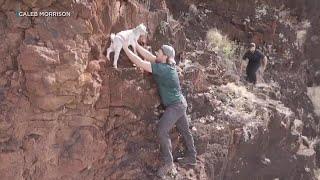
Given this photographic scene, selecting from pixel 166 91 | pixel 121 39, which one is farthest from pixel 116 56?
pixel 166 91

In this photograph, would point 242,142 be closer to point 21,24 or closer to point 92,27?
point 92,27

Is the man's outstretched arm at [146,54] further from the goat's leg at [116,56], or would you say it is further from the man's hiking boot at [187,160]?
the man's hiking boot at [187,160]

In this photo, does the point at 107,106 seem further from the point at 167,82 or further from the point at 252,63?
the point at 252,63

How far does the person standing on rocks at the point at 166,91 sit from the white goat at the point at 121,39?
10 centimetres

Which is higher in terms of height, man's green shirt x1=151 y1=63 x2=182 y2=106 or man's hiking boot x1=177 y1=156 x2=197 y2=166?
man's green shirt x1=151 y1=63 x2=182 y2=106

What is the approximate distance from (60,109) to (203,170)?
2470mm

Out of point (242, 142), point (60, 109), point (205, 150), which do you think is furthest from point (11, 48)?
point (242, 142)

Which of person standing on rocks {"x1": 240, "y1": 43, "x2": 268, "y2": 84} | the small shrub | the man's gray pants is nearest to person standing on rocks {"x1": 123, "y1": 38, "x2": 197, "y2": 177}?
the man's gray pants

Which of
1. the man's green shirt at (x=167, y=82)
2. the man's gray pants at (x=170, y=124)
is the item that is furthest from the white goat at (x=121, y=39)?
the man's gray pants at (x=170, y=124)

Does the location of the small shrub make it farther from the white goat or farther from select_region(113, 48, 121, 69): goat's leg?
select_region(113, 48, 121, 69): goat's leg

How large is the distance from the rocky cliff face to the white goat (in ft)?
0.37

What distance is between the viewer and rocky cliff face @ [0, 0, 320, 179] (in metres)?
6.91

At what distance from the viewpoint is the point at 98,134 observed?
7500 mm

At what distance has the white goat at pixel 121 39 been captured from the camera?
24.7 ft
